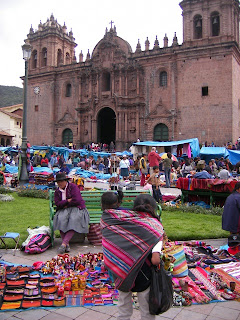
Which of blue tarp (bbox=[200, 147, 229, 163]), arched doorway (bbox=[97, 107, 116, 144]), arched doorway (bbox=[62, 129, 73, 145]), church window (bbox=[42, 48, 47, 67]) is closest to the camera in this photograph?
blue tarp (bbox=[200, 147, 229, 163])

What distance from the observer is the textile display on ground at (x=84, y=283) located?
145 inches

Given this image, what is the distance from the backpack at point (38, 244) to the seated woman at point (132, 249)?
8.94 ft

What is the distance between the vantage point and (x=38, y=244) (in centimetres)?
531

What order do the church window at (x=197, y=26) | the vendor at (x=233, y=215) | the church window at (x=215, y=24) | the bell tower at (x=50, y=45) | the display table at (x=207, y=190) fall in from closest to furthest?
the vendor at (x=233, y=215)
the display table at (x=207, y=190)
the church window at (x=215, y=24)
the church window at (x=197, y=26)
the bell tower at (x=50, y=45)

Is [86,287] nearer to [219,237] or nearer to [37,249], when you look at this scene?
[37,249]

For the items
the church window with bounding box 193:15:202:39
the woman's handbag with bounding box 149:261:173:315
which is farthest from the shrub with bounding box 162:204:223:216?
the church window with bounding box 193:15:202:39

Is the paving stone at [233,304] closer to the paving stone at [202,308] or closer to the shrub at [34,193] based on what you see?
the paving stone at [202,308]

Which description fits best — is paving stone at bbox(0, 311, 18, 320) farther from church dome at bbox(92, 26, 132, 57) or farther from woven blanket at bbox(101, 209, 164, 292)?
church dome at bbox(92, 26, 132, 57)

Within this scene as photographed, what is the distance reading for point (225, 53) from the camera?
27.3 metres

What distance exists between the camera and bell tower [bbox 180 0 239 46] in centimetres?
2777

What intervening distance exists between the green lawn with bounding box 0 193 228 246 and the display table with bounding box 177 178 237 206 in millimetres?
939

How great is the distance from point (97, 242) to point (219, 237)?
255 centimetres

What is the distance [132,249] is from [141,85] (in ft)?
100

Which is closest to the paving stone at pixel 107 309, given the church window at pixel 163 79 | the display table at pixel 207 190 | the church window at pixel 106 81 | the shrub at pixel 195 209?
the shrub at pixel 195 209
